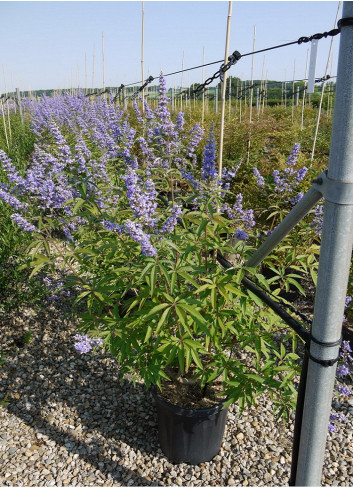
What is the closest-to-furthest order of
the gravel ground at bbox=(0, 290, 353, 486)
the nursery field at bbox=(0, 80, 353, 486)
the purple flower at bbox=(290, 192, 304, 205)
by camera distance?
the nursery field at bbox=(0, 80, 353, 486) < the gravel ground at bbox=(0, 290, 353, 486) < the purple flower at bbox=(290, 192, 304, 205)

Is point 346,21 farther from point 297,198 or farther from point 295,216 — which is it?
point 297,198

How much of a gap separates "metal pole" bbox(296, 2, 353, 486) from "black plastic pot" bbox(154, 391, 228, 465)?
0.99 metres

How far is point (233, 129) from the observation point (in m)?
7.54

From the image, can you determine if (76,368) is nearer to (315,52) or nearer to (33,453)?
(33,453)

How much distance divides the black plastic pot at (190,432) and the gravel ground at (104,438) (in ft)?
0.30

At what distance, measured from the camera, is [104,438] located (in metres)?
2.71

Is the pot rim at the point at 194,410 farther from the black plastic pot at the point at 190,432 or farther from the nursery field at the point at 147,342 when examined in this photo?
the nursery field at the point at 147,342

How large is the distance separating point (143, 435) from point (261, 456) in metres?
0.84

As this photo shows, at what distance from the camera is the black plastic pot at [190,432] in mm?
2335

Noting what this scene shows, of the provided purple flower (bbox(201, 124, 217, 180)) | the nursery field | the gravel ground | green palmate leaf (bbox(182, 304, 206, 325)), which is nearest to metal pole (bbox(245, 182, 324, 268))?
the nursery field

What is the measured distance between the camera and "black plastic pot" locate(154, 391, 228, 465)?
2335 mm

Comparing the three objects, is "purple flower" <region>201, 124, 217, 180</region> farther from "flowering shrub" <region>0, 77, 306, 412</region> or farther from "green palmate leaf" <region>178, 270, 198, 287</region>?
"green palmate leaf" <region>178, 270, 198, 287</region>

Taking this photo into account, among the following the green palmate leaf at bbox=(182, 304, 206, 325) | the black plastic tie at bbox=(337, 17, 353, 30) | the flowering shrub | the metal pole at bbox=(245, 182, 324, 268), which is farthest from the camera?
the flowering shrub

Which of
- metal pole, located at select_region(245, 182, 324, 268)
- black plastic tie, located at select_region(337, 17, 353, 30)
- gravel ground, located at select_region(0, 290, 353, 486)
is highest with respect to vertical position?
black plastic tie, located at select_region(337, 17, 353, 30)
